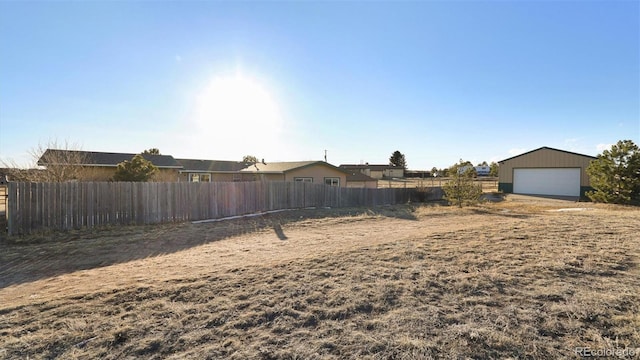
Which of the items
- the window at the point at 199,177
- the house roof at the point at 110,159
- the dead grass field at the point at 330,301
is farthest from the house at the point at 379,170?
the dead grass field at the point at 330,301

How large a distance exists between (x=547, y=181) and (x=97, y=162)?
113 feet

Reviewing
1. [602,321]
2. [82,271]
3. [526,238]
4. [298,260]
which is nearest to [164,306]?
[298,260]

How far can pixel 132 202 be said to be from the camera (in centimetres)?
993

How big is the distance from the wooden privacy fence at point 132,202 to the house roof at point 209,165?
1389cm

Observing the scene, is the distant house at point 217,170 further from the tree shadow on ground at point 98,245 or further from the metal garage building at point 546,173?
the metal garage building at point 546,173

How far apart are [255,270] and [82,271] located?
10.6 feet

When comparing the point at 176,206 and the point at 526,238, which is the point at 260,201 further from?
the point at 526,238

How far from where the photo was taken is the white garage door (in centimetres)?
2338

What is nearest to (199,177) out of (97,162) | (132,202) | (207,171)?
(207,171)

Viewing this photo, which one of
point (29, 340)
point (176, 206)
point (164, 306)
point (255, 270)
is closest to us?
point (29, 340)

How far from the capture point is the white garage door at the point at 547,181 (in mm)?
23375

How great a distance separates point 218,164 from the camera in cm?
2905

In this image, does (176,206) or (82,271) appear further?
(176,206)

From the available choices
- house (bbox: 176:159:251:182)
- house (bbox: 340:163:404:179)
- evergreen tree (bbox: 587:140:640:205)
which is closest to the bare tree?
house (bbox: 176:159:251:182)
